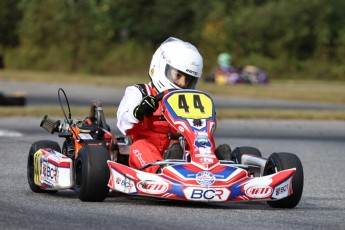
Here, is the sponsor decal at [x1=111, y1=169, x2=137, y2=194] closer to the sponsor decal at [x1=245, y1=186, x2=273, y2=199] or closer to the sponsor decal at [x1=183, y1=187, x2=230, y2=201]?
the sponsor decal at [x1=183, y1=187, x2=230, y2=201]

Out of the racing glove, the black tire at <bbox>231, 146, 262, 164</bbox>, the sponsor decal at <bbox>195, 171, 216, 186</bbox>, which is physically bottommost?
the sponsor decal at <bbox>195, 171, 216, 186</bbox>

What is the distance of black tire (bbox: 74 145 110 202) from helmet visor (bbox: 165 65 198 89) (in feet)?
3.34

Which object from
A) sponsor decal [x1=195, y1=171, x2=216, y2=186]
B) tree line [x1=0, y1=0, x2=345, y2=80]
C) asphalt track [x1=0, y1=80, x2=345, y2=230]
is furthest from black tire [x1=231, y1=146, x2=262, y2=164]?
tree line [x1=0, y1=0, x2=345, y2=80]

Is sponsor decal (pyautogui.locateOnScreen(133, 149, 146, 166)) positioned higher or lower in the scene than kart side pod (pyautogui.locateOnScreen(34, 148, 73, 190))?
higher

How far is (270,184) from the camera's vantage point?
23.7ft

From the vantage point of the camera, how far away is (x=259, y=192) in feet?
23.6

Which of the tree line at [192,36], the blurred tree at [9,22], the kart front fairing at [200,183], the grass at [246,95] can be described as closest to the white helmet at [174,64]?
the kart front fairing at [200,183]

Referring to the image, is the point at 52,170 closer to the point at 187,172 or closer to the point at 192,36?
the point at 187,172

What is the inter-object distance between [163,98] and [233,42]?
112 ft

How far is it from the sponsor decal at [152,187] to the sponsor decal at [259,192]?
1.89ft

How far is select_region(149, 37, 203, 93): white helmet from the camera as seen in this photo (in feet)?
→ 26.7

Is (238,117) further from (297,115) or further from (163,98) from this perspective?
(163,98)

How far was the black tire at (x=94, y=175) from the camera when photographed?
7270 mm

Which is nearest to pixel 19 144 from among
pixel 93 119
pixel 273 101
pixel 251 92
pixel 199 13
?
pixel 93 119
